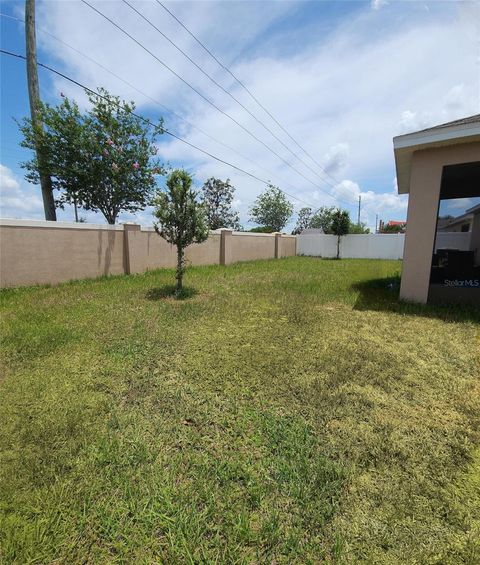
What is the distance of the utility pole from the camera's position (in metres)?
8.34

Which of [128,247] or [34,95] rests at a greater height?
[34,95]

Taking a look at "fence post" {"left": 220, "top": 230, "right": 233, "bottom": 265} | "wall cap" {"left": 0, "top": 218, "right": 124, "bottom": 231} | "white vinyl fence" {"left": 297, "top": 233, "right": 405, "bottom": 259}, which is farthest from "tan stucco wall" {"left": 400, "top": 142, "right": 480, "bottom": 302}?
"white vinyl fence" {"left": 297, "top": 233, "right": 405, "bottom": 259}

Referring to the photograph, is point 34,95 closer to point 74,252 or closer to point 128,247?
point 74,252

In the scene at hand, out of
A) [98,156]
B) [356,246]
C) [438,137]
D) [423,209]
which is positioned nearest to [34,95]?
[98,156]

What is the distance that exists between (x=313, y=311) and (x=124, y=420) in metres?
3.90

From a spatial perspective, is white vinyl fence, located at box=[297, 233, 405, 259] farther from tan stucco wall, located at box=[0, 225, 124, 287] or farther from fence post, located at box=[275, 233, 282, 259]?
tan stucco wall, located at box=[0, 225, 124, 287]

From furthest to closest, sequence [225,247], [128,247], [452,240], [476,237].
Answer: [225,247], [452,240], [476,237], [128,247]

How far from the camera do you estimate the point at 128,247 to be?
934cm

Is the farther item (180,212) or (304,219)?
(304,219)

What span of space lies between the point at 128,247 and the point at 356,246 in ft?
49.7

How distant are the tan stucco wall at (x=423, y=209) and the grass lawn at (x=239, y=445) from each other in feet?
5.47

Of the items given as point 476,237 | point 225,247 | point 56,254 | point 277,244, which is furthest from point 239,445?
point 277,244

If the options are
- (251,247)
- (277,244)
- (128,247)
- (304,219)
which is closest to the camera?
(128,247)

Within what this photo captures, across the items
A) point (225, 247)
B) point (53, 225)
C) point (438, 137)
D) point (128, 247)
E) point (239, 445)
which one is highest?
point (438, 137)
